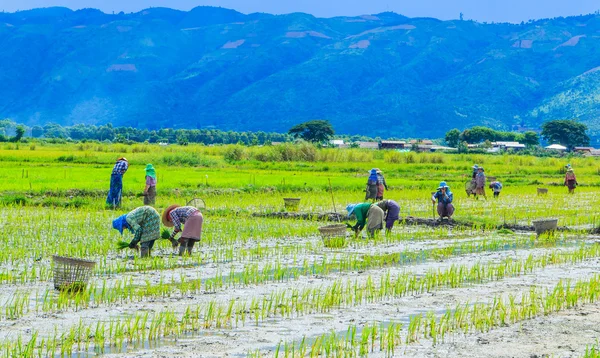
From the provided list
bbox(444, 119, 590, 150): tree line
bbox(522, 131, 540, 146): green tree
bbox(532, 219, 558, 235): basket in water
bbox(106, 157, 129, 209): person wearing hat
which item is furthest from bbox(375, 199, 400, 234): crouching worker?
bbox(522, 131, 540, 146): green tree

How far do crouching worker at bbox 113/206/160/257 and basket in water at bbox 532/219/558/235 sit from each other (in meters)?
7.23

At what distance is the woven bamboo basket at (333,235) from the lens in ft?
41.6

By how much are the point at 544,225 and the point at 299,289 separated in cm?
719

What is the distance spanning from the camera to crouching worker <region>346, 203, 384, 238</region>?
44.6 feet

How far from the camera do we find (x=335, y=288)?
30.4 ft

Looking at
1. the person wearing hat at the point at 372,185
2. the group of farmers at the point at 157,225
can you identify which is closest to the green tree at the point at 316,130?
the person wearing hat at the point at 372,185

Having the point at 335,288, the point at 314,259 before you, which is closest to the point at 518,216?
the point at 314,259

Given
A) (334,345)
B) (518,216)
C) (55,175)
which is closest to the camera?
(334,345)

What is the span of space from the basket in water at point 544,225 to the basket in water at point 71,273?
884 cm

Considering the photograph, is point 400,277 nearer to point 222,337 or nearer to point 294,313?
point 294,313

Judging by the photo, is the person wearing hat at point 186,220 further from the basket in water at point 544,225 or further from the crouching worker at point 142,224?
the basket in water at point 544,225

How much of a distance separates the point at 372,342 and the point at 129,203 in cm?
1358

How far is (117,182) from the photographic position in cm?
1798

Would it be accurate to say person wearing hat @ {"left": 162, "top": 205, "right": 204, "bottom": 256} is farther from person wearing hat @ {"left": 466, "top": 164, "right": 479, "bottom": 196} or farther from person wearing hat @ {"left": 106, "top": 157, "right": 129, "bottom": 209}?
person wearing hat @ {"left": 466, "top": 164, "right": 479, "bottom": 196}
